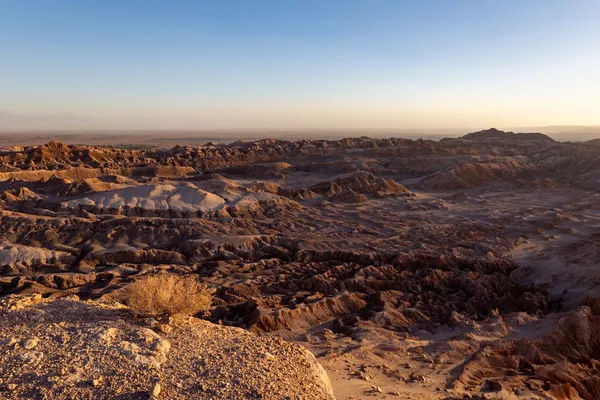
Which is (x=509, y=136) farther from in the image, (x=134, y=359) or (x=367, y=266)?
(x=134, y=359)

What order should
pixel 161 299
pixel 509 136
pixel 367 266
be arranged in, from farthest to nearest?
pixel 509 136 < pixel 367 266 < pixel 161 299

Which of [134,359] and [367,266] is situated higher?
[134,359]

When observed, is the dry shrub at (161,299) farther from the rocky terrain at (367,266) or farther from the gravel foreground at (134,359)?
the rocky terrain at (367,266)

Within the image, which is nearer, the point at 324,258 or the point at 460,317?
the point at 460,317

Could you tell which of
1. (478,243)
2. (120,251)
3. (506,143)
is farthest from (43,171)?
(506,143)

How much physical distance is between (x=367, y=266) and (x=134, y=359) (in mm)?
11107

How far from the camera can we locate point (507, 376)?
806cm

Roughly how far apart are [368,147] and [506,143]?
723 inches

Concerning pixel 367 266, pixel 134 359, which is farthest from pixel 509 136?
pixel 134 359

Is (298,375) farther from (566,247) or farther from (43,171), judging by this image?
(43,171)

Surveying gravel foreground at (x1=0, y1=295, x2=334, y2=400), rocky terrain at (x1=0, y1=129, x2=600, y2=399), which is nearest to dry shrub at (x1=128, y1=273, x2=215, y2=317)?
gravel foreground at (x1=0, y1=295, x2=334, y2=400)

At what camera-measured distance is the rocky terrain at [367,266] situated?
8367 millimetres

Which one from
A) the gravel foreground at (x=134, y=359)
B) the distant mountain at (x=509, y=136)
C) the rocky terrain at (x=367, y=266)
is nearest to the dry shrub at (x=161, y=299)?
the gravel foreground at (x=134, y=359)

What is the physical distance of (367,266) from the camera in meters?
15.7
